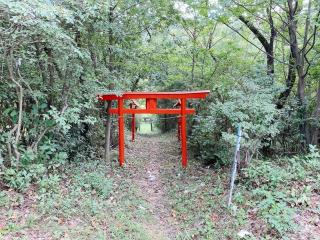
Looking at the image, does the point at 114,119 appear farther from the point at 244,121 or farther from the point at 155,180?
the point at 244,121

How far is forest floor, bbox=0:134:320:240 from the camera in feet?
14.0

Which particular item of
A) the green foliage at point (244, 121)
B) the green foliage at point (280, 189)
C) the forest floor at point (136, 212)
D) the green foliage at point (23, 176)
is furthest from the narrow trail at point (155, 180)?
the green foliage at point (23, 176)

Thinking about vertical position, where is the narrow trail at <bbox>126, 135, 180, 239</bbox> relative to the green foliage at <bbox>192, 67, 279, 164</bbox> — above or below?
below

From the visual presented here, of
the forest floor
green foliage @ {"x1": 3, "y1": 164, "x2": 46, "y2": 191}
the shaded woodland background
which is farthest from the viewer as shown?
green foliage @ {"x1": 3, "y1": 164, "x2": 46, "y2": 191}

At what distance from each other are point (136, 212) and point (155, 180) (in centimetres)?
220

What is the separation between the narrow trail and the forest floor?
0.06 feet

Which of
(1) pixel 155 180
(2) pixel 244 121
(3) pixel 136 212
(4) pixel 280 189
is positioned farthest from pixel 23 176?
(4) pixel 280 189

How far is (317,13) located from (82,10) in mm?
4998

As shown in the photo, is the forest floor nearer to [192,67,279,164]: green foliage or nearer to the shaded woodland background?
the shaded woodland background

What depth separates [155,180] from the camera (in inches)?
297

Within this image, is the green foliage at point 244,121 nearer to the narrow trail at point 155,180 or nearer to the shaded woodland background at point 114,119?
the shaded woodland background at point 114,119

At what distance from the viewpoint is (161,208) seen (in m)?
5.78

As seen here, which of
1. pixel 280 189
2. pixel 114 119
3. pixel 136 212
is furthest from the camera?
pixel 114 119

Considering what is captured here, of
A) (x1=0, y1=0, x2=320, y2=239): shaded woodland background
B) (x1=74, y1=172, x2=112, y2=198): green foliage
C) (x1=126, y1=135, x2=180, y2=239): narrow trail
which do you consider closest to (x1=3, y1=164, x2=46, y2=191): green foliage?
(x1=0, y1=0, x2=320, y2=239): shaded woodland background
